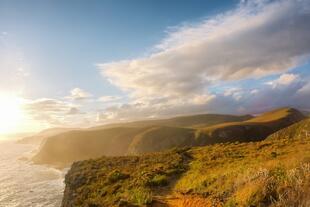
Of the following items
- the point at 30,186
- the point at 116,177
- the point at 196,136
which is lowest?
the point at 30,186

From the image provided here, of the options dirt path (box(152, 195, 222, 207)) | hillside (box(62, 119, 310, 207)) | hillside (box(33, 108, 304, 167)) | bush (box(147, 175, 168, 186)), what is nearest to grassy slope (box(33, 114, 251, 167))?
hillside (box(33, 108, 304, 167))

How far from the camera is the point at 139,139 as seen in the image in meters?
138

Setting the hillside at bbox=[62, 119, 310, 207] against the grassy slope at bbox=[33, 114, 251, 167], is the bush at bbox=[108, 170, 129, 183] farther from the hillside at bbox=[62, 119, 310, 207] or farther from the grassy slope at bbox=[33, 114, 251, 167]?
the grassy slope at bbox=[33, 114, 251, 167]

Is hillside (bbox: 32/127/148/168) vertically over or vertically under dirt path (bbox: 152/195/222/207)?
under

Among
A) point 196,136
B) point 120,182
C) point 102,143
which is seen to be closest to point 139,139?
point 196,136

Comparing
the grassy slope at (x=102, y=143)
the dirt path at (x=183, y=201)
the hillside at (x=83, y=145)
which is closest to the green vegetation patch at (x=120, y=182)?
the dirt path at (x=183, y=201)

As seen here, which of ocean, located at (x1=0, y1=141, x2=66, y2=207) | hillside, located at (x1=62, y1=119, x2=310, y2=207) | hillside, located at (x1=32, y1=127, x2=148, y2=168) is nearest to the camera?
hillside, located at (x1=62, y1=119, x2=310, y2=207)

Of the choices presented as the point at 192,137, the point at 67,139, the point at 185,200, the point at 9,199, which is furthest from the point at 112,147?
the point at 185,200

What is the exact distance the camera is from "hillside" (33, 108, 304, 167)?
13150 centimetres

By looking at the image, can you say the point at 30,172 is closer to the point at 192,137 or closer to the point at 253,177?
the point at 192,137

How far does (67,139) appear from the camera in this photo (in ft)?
528

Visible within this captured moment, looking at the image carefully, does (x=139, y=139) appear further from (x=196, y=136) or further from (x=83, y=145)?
(x=83, y=145)

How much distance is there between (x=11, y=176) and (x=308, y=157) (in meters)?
105

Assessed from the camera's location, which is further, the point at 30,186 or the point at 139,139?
the point at 139,139
